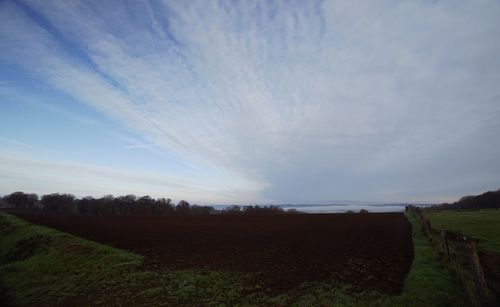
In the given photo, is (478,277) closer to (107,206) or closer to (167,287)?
(167,287)

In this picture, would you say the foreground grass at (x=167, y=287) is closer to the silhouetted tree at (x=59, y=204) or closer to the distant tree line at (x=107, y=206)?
the distant tree line at (x=107, y=206)

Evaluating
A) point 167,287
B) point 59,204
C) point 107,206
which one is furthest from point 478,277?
point 59,204

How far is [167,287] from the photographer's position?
12898 mm

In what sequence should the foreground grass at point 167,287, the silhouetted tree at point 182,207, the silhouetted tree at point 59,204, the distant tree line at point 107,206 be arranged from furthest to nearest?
the silhouetted tree at point 182,207, the silhouetted tree at point 59,204, the distant tree line at point 107,206, the foreground grass at point 167,287

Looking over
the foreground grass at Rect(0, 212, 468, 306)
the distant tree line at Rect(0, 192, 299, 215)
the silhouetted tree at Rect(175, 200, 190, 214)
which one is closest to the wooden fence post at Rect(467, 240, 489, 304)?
the foreground grass at Rect(0, 212, 468, 306)

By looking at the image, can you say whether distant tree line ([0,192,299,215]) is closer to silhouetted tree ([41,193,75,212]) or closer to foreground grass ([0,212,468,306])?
silhouetted tree ([41,193,75,212])

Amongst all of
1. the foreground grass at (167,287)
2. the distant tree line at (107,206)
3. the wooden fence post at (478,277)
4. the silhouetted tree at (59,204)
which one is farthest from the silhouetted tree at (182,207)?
the wooden fence post at (478,277)

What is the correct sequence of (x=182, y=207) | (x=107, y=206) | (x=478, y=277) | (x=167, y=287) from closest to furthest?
(x=478, y=277)
(x=167, y=287)
(x=107, y=206)
(x=182, y=207)

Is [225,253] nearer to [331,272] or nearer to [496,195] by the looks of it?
[331,272]

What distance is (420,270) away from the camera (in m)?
13.2

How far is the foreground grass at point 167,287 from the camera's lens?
10211mm

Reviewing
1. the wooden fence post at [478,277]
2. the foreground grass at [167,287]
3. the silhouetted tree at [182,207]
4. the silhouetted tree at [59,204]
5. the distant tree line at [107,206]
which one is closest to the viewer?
the wooden fence post at [478,277]

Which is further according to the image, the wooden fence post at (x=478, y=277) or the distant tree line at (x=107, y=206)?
the distant tree line at (x=107, y=206)

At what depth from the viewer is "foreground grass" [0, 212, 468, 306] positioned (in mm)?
10211
